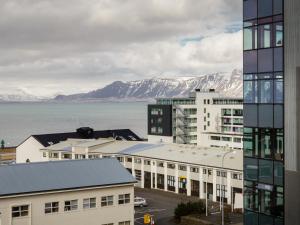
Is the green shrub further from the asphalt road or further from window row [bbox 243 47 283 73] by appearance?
window row [bbox 243 47 283 73]

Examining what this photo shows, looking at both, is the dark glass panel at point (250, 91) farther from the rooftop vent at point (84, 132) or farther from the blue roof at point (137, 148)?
the rooftop vent at point (84, 132)

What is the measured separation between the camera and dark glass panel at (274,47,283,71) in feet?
94.0

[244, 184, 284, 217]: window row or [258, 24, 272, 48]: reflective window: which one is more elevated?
[258, 24, 272, 48]: reflective window

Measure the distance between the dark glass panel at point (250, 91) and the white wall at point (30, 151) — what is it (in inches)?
2943

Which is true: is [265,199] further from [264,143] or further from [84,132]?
[84,132]

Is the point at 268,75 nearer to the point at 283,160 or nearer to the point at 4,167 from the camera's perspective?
the point at 283,160

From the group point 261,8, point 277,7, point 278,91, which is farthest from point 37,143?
point 277,7

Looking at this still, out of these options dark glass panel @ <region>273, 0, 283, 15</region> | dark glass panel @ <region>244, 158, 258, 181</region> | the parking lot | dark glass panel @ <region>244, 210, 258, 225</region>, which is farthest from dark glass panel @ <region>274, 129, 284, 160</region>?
the parking lot

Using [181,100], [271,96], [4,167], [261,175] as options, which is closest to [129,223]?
[4,167]

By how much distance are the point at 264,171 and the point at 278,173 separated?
113 cm

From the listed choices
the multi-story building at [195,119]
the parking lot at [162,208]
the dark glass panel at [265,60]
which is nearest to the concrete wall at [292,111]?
the dark glass panel at [265,60]

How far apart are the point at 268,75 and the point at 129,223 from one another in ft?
71.8

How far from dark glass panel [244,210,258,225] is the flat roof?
3496cm

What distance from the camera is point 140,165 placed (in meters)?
84.5
